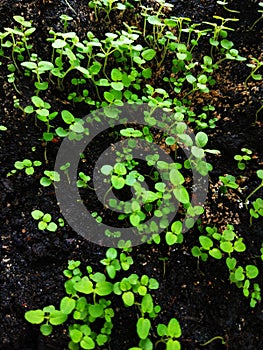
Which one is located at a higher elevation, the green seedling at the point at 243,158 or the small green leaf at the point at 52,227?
the green seedling at the point at 243,158

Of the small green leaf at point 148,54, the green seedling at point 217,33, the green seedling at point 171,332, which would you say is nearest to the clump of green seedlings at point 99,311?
the green seedling at point 171,332

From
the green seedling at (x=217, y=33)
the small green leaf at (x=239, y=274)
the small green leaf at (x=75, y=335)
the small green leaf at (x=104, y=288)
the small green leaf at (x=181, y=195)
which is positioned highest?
the green seedling at (x=217, y=33)

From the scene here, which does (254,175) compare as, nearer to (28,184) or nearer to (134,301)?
(134,301)

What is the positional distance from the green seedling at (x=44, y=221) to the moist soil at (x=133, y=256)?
0.04 m

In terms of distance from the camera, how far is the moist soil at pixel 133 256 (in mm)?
1133

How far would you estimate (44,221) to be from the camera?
1.22m

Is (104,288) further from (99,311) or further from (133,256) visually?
(133,256)

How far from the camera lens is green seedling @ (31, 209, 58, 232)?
3.94 ft

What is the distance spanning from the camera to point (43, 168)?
1341 mm

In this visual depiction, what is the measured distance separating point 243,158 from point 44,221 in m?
0.69

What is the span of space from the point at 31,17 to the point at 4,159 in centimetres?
60

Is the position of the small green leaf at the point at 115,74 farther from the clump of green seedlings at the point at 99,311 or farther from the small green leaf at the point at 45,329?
the small green leaf at the point at 45,329

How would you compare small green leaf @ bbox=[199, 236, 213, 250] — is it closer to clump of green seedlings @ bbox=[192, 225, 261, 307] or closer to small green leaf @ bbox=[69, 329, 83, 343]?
clump of green seedlings @ bbox=[192, 225, 261, 307]

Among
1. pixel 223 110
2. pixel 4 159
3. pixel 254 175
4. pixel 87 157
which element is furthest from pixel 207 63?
pixel 4 159
